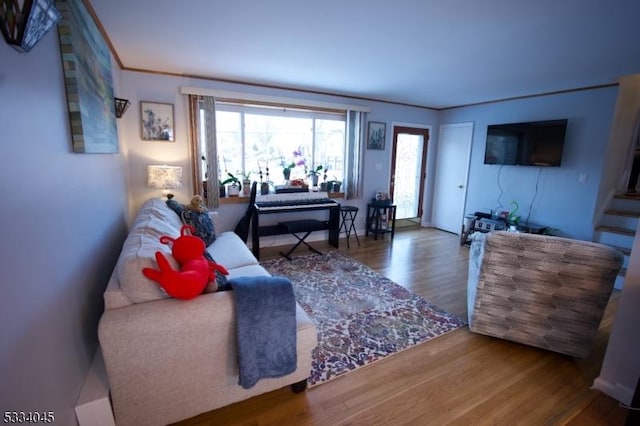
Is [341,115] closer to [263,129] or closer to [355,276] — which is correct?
[263,129]

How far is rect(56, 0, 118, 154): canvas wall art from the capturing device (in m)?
1.48

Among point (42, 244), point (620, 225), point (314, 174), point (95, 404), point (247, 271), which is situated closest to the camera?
point (42, 244)

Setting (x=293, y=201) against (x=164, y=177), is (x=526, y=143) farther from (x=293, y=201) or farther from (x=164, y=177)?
(x=164, y=177)

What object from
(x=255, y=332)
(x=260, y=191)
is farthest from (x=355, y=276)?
(x=255, y=332)

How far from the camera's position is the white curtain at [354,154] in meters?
4.73

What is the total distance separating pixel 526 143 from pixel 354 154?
2.52 meters

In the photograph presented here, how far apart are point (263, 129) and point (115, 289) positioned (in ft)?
10.7

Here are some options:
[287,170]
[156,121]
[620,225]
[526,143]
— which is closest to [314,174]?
[287,170]

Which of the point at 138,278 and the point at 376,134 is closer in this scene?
the point at 138,278

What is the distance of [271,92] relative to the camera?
4.05m

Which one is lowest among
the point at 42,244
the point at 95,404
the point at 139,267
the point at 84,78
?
the point at 95,404

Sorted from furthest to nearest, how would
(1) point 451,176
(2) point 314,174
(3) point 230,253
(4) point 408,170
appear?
1. (4) point 408,170
2. (1) point 451,176
3. (2) point 314,174
4. (3) point 230,253

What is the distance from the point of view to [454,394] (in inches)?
69.7

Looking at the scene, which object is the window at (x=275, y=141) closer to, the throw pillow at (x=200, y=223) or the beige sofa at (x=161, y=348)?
the throw pillow at (x=200, y=223)
